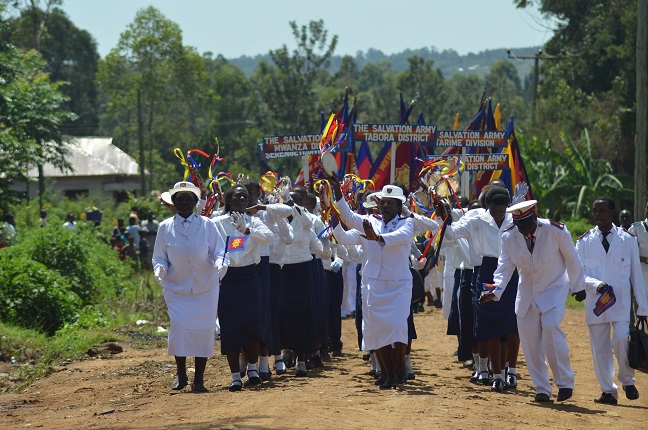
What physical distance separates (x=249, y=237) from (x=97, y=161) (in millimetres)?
44015

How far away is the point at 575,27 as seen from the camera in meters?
39.7

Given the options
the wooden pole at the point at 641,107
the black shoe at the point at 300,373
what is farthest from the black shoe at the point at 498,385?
the wooden pole at the point at 641,107

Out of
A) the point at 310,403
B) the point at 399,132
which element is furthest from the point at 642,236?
the point at 310,403

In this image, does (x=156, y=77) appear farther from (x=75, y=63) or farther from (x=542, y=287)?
(x=542, y=287)

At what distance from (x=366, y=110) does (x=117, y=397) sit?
59.4 metres

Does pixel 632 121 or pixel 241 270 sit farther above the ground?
pixel 632 121

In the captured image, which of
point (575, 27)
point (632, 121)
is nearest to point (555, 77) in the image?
point (575, 27)

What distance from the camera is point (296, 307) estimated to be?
11836 mm

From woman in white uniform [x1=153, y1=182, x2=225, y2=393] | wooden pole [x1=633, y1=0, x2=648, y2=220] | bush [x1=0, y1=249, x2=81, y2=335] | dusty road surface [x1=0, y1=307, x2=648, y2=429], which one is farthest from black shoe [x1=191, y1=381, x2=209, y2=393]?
wooden pole [x1=633, y1=0, x2=648, y2=220]

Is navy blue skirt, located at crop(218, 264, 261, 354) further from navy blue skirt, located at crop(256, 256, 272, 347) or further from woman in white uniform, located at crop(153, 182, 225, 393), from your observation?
woman in white uniform, located at crop(153, 182, 225, 393)

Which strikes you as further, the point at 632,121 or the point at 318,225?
the point at 632,121

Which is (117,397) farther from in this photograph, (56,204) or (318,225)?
(56,204)

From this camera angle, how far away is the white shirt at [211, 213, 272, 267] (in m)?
10.3

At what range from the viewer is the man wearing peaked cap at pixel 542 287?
9.41 metres
